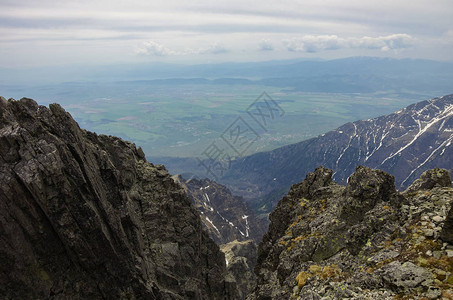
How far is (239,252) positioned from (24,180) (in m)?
114

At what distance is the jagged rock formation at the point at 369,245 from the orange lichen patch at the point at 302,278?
0.16 ft

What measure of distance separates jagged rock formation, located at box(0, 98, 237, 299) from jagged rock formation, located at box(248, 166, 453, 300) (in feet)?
50.4

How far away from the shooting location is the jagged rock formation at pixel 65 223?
85.6 ft

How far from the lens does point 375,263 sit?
69.0ft

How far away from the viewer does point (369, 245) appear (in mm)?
23172

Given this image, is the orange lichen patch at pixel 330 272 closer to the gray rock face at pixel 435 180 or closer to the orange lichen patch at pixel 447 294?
the orange lichen patch at pixel 447 294

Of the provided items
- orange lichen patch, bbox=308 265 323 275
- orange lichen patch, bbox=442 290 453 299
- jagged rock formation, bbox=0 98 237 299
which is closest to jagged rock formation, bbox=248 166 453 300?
orange lichen patch, bbox=442 290 453 299

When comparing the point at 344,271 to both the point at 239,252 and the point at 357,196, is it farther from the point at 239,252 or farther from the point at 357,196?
the point at 239,252

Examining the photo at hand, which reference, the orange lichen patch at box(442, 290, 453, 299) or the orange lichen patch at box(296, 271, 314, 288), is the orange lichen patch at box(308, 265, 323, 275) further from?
the orange lichen patch at box(442, 290, 453, 299)

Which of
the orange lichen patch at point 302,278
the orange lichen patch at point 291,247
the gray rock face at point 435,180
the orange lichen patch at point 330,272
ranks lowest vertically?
the orange lichen patch at point 291,247

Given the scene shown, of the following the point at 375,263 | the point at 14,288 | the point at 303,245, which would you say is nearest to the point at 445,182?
the point at 375,263

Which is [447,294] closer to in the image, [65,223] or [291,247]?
[291,247]

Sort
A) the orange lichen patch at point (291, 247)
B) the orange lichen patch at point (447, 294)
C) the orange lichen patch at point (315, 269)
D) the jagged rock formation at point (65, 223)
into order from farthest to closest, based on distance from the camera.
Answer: the orange lichen patch at point (291, 247), the jagged rock formation at point (65, 223), the orange lichen patch at point (315, 269), the orange lichen patch at point (447, 294)

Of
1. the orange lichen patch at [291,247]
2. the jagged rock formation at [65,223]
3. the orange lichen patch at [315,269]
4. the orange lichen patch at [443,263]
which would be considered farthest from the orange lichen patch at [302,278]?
the jagged rock formation at [65,223]
